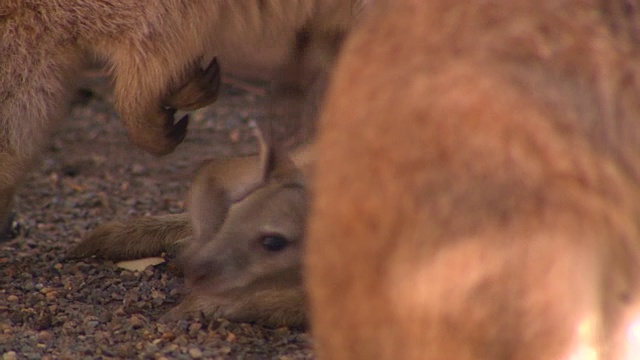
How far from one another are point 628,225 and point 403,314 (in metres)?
0.33

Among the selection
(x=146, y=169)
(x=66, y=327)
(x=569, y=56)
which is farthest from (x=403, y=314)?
(x=146, y=169)

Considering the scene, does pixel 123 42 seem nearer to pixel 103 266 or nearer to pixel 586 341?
pixel 103 266

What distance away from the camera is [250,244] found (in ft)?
9.20

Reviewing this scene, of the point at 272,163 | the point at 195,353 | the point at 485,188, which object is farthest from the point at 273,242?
the point at 485,188

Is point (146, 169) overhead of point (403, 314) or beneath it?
overhead

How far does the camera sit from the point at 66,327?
2.81m

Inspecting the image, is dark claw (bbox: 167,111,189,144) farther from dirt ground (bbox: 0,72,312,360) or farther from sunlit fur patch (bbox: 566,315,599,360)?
sunlit fur patch (bbox: 566,315,599,360)

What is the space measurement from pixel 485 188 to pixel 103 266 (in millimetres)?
1900

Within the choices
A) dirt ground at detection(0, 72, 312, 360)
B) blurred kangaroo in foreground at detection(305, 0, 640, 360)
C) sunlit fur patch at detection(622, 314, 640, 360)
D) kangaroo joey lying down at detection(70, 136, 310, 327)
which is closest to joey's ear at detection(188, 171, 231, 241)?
kangaroo joey lying down at detection(70, 136, 310, 327)

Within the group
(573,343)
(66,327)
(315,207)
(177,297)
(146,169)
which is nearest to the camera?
(573,343)

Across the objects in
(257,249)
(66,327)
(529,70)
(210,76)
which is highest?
(210,76)

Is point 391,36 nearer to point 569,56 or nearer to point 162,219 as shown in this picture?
point 569,56

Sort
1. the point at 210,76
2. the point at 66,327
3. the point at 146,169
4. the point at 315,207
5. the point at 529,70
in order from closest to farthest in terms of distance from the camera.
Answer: the point at 529,70 < the point at 315,207 < the point at 66,327 < the point at 210,76 < the point at 146,169

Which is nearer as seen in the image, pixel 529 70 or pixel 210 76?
pixel 529 70
